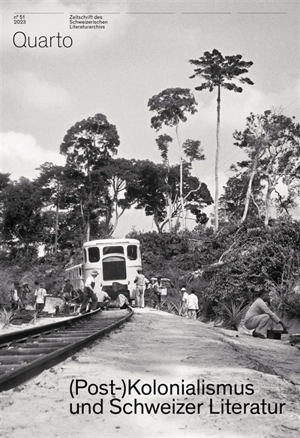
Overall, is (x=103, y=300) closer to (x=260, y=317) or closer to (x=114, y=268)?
(x=114, y=268)

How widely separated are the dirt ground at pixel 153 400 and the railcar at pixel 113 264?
1730cm

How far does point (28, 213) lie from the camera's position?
48.4m

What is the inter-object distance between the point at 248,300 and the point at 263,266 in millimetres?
1465

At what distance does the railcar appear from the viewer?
2450cm

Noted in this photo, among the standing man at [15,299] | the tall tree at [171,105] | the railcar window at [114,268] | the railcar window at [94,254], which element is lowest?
the standing man at [15,299]

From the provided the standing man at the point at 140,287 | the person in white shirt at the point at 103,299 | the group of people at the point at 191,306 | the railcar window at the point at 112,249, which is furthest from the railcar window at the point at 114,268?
the group of people at the point at 191,306

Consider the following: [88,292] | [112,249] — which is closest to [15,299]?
[88,292]

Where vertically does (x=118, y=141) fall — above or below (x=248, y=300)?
above

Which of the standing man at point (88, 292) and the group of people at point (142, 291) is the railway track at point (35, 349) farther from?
the group of people at point (142, 291)

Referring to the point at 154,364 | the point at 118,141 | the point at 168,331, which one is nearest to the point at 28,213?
the point at 118,141

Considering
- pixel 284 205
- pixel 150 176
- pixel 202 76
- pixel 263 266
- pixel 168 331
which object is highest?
pixel 202 76

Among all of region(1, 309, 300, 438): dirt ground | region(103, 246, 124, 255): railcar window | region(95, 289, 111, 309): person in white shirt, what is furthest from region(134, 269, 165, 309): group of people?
region(1, 309, 300, 438): dirt ground

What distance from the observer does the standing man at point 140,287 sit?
21.9 meters

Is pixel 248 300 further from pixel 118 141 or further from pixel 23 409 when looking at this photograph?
pixel 118 141
